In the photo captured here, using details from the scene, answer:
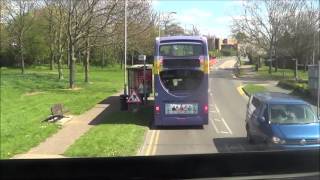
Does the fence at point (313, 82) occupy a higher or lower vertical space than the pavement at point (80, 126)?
higher

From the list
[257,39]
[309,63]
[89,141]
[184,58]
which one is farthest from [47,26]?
[184,58]

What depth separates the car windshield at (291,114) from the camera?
617 centimetres

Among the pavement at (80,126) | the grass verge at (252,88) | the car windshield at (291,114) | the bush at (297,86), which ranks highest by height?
the bush at (297,86)

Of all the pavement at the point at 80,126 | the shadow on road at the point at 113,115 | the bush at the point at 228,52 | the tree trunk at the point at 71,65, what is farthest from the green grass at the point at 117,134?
the bush at the point at 228,52

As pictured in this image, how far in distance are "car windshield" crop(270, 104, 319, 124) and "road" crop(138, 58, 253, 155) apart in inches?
17.9

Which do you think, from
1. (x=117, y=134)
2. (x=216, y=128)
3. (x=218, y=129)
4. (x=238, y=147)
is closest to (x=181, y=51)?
(x=216, y=128)

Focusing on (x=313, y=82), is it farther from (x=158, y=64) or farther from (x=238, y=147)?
(x=158, y=64)

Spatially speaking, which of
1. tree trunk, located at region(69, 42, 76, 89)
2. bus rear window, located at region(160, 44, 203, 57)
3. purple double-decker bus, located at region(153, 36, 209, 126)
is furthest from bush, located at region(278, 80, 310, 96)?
purple double-decker bus, located at region(153, 36, 209, 126)

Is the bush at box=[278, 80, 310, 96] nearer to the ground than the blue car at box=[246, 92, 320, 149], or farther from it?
farther from it

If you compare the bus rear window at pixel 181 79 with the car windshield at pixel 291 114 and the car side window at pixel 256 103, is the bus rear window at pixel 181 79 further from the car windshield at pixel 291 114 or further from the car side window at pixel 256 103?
the car side window at pixel 256 103

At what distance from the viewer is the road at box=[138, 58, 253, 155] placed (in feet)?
21.6

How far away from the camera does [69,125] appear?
28.5 feet

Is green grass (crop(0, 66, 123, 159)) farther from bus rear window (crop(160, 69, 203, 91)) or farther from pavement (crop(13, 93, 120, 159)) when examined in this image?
bus rear window (crop(160, 69, 203, 91))

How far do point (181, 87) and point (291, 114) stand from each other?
24.8 ft
